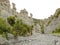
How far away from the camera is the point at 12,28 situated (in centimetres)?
3394

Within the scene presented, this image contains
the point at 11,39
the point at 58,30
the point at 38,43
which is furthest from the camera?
the point at 58,30

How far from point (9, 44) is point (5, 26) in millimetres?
7591

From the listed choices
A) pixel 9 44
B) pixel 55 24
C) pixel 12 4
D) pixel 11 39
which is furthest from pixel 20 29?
pixel 12 4

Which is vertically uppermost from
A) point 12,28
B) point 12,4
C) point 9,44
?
point 12,4

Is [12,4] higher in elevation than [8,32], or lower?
higher

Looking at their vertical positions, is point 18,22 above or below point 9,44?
above

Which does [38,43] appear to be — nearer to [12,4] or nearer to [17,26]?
[17,26]

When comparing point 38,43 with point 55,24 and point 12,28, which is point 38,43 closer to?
point 12,28

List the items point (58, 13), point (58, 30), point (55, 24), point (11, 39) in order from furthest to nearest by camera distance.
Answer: point (58, 13), point (55, 24), point (58, 30), point (11, 39)

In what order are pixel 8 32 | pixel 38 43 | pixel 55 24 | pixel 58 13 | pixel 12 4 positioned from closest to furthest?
pixel 38 43, pixel 8 32, pixel 55 24, pixel 58 13, pixel 12 4

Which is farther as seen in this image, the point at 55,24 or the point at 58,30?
the point at 55,24

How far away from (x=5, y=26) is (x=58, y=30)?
14218mm

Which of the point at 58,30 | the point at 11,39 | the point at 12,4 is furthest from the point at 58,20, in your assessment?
the point at 12,4

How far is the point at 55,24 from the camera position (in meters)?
48.1
